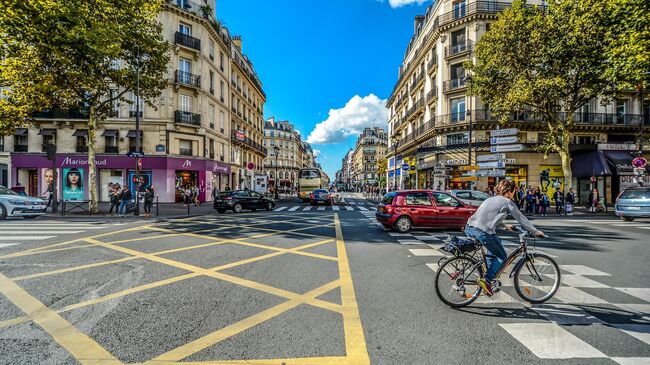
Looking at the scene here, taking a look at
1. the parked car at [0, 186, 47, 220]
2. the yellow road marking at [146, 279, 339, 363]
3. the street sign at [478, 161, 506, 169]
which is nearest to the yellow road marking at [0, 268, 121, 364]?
the yellow road marking at [146, 279, 339, 363]

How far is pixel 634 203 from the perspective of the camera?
13531 millimetres

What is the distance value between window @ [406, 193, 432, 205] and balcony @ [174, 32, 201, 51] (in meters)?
24.4

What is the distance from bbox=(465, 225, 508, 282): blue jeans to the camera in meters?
3.99

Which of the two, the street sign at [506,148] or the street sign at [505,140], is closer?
the street sign at [506,148]

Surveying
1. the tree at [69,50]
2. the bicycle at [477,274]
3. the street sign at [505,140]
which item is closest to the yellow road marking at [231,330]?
the bicycle at [477,274]

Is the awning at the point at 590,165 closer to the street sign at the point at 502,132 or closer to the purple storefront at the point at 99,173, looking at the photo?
the street sign at the point at 502,132

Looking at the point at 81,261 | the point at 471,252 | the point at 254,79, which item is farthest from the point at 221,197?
the point at 254,79

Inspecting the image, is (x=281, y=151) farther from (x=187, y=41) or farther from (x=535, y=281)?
(x=535, y=281)

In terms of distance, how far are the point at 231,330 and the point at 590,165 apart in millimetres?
31555

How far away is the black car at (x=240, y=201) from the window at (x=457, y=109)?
63.5ft

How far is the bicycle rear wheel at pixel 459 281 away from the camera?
4039 millimetres

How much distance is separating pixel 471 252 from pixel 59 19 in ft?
62.4

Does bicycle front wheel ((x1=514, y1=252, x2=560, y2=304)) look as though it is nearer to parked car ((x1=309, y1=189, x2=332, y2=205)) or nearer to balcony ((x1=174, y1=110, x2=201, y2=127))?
parked car ((x1=309, y1=189, x2=332, y2=205))

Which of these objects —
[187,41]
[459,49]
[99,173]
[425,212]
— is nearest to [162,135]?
[99,173]
